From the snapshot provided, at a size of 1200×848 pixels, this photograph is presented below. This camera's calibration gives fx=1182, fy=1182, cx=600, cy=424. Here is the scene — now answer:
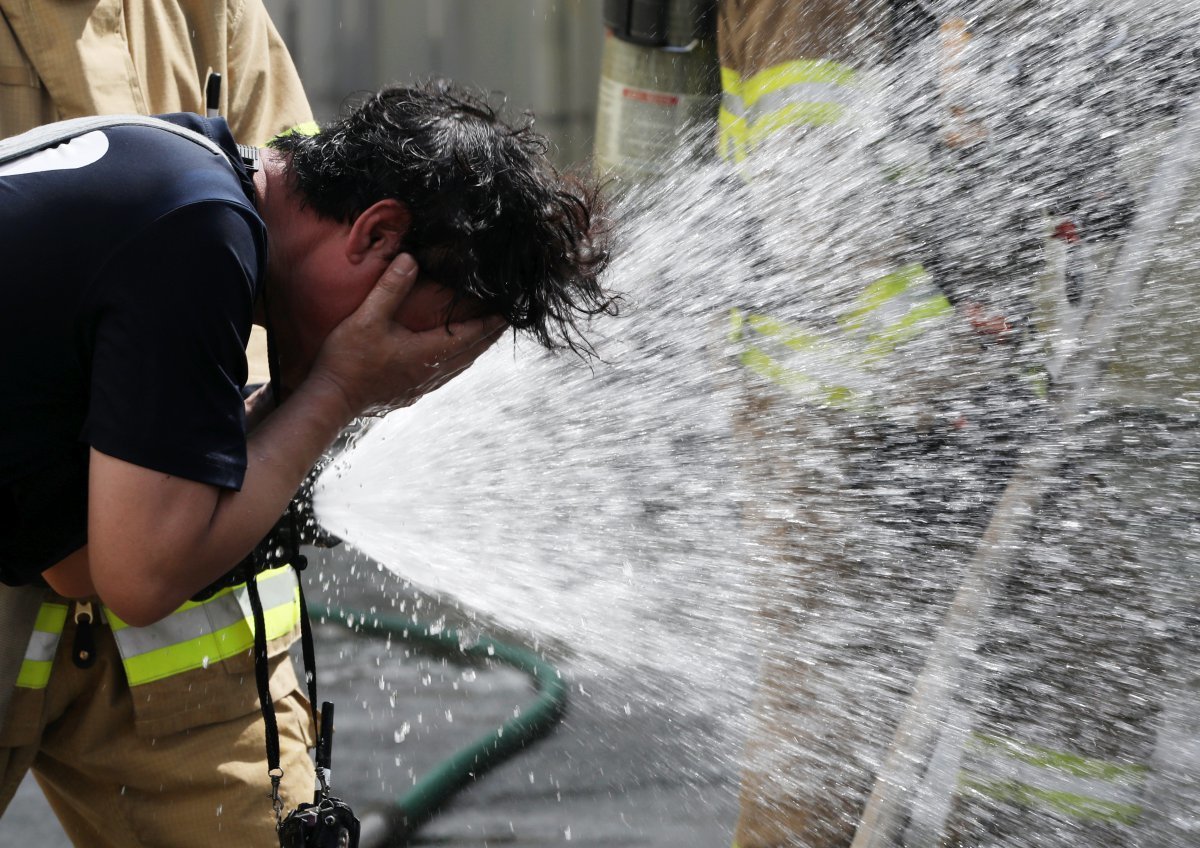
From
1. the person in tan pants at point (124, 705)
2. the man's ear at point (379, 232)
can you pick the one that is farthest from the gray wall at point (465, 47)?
the man's ear at point (379, 232)

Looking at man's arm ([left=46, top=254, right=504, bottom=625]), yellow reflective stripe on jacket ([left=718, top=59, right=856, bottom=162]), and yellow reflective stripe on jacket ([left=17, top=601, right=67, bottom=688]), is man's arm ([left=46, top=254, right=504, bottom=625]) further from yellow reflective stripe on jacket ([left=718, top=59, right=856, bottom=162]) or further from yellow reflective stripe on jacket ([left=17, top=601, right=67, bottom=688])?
yellow reflective stripe on jacket ([left=718, top=59, right=856, bottom=162])

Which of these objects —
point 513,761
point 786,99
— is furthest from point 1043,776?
point 513,761

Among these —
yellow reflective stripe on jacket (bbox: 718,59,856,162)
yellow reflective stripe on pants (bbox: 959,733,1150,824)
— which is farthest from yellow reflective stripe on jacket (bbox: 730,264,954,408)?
yellow reflective stripe on pants (bbox: 959,733,1150,824)

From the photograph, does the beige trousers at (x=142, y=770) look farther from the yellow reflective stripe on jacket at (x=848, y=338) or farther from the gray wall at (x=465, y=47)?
the gray wall at (x=465, y=47)

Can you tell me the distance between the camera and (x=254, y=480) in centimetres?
141

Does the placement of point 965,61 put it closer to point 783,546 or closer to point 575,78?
point 783,546

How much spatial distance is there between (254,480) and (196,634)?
797mm

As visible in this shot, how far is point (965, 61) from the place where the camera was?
8.09ft

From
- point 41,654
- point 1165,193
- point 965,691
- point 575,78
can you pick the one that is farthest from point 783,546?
point 575,78

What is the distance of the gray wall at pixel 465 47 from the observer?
5965 millimetres

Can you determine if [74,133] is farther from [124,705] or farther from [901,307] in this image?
[901,307]

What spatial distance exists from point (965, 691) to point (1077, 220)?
2.93 ft

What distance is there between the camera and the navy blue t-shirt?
1255 mm

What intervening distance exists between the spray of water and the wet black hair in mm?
757
